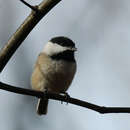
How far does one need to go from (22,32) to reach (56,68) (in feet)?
4.03

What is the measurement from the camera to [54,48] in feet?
12.1

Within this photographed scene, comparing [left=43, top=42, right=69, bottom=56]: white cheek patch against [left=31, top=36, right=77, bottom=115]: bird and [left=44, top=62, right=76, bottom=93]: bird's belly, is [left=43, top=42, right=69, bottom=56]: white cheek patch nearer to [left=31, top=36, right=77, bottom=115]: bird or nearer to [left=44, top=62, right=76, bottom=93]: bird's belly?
[left=31, top=36, right=77, bottom=115]: bird

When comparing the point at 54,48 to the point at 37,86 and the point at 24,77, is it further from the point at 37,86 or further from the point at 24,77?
the point at 24,77

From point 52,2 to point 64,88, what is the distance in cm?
153

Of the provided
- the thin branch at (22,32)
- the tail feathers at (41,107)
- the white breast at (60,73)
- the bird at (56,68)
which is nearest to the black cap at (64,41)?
the bird at (56,68)

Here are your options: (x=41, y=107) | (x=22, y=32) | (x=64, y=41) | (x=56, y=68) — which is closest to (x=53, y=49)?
(x=64, y=41)

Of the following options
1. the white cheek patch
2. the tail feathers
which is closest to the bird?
the white cheek patch

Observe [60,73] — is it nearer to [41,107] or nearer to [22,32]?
[41,107]

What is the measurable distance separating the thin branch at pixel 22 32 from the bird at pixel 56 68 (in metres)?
1.21

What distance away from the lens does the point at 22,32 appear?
2215 millimetres

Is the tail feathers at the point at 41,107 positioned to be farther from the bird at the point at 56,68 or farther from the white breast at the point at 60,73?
the white breast at the point at 60,73

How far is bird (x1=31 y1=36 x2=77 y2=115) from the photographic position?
11.2 ft

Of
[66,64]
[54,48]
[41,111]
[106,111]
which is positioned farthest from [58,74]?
[106,111]

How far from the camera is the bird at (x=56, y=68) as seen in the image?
3426mm
